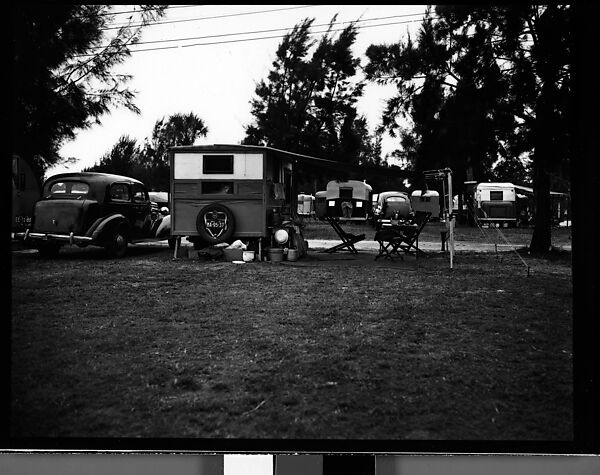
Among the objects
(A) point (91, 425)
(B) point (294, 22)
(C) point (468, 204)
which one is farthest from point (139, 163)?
(C) point (468, 204)

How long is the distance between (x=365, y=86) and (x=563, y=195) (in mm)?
1111

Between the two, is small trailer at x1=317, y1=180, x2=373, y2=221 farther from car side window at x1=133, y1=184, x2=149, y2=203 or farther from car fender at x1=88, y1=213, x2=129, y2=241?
car fender at x1=88, y1=213, x2=129, y2=241

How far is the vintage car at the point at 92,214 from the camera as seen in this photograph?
8.46ft

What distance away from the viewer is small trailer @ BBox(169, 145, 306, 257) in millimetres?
3544

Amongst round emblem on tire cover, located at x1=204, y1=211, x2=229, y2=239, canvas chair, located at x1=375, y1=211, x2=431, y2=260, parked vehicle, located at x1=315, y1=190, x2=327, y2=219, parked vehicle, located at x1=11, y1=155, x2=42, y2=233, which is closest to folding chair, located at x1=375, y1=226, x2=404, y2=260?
canvas chair, located at x1=375, y1=211, x2=431, y2=260

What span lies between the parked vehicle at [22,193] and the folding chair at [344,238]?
8.13 ft

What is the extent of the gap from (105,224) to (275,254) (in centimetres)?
169

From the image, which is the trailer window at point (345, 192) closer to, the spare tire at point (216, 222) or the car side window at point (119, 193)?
the spare tire at point (216, 222)

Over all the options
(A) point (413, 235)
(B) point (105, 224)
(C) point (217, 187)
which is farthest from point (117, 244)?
(A) point (413, 235)

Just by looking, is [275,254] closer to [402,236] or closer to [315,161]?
[402,236]

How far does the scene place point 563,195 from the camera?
2471 mm

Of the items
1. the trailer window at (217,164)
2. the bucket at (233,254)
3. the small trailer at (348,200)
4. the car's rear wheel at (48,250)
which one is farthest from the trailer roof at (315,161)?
the bucket at (233,254)

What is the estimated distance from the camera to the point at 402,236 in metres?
5.16

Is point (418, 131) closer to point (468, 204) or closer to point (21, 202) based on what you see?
point (468, 204)
